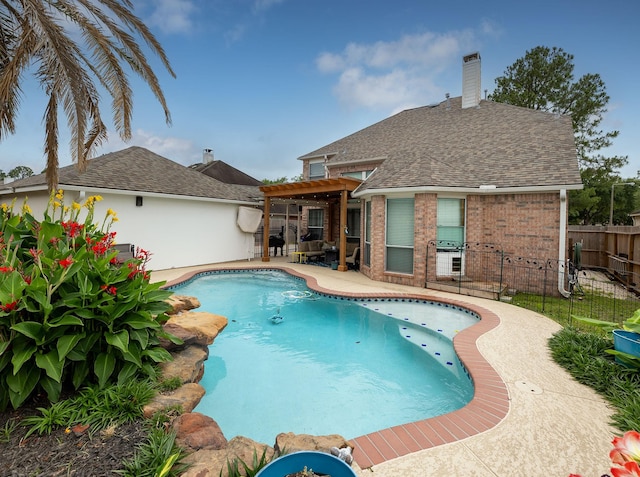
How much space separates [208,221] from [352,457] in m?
14.4

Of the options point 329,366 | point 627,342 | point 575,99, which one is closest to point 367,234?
point 329,366

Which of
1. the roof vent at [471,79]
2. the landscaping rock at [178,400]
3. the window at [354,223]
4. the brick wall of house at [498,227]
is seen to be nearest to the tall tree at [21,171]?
the window at [354,223]

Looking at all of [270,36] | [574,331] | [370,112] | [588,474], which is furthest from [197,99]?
[588,474]

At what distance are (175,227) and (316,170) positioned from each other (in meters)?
9.66

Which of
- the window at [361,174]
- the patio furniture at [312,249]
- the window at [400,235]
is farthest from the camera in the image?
the window at [361,174]

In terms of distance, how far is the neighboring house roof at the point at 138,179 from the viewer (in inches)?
470

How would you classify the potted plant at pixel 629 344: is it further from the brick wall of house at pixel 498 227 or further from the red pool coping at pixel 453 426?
the brick wall of house at pixel 498 227

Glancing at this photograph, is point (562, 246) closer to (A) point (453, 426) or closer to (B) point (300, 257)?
(A) point (453, 426)

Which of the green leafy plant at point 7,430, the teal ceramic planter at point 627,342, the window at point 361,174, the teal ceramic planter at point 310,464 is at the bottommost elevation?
the green leafy plant at point 7,430

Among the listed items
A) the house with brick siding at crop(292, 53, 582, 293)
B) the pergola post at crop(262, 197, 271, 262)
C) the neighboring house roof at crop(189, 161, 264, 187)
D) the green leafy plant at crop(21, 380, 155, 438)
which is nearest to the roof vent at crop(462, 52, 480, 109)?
the house with brick siding at crop(292, 53, 582, 293)

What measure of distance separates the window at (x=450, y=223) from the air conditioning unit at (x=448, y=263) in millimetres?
278

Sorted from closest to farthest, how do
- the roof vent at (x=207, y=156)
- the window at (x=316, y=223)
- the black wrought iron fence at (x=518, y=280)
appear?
the black wrought iron fence at (x=518, y=280) → the window at (x=316, y=223) → the roof vent at (x=207, y=156)

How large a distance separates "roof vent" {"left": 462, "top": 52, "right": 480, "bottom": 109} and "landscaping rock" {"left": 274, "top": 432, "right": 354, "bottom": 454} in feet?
61.9

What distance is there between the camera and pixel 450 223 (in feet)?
37.4
